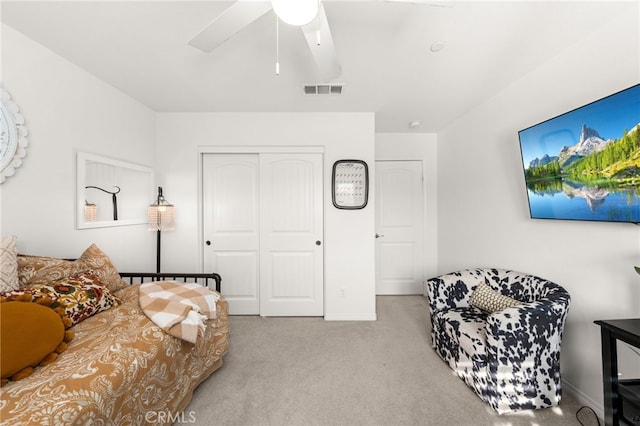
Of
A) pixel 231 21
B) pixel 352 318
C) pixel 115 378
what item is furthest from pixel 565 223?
pixel 115 378

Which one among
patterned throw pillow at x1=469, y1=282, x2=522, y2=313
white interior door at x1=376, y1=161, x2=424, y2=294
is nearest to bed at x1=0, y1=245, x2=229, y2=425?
patterned throw pillow at x1=469, y1=282, x2=522, y2=313

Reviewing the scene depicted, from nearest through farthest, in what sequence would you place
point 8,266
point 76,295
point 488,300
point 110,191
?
point 8,266 → point 76,295 → point 488,300 → point 110,191

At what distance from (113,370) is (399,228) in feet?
11.2

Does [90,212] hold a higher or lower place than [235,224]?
higher

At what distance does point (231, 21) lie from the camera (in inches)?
41.3

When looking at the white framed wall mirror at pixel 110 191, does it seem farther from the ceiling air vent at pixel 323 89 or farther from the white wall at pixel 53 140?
the ceiling air vent at pixel 323 89

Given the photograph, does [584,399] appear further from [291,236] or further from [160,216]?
[160,216]

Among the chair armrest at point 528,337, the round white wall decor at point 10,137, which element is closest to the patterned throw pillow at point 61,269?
Answer: the round white wall decor at point 10,137

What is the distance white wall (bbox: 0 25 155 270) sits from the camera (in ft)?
5.23

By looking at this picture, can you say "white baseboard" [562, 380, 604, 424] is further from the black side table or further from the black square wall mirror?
the black square wall mirror

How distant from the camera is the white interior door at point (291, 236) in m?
2.98

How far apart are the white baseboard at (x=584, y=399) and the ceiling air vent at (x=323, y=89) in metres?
2.94

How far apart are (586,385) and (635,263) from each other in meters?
0.90

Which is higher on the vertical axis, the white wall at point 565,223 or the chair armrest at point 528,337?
the white wall at point 565,223
